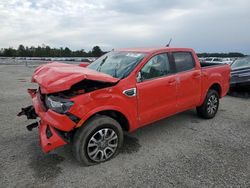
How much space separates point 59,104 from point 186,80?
2654 mm

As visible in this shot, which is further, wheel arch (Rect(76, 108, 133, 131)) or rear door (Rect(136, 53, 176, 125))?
rear door (Rect(136, 53, 176, 125))

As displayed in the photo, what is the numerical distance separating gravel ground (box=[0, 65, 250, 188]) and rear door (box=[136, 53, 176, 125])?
1.95 ft

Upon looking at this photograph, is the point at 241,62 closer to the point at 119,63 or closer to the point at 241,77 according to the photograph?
the point at 241,77

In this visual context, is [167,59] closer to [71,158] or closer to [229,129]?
[229,129]

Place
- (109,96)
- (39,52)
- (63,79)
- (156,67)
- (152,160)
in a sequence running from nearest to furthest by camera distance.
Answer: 1. (63,79)
2. (109,96)
3. (152,160)
4. (156,67)
5. (39,52)

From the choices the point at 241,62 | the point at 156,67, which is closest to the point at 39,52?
the point at 241,62

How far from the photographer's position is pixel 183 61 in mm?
4715

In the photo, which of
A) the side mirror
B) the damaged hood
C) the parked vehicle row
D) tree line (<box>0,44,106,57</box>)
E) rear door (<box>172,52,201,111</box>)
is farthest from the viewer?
tree line (<box>0,44,106,57</box>)

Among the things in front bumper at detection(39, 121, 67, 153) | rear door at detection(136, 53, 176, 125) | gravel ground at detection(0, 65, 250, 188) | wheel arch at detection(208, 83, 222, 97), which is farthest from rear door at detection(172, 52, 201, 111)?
front bumper at detection(39, 121, 67, 153)

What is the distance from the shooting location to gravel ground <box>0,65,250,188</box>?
3.00m

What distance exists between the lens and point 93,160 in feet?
11.1

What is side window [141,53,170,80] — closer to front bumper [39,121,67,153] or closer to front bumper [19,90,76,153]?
front bumper [19,90,76,153]

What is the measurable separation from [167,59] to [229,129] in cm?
209

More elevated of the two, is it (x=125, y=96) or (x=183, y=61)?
(x=183, y=61)
